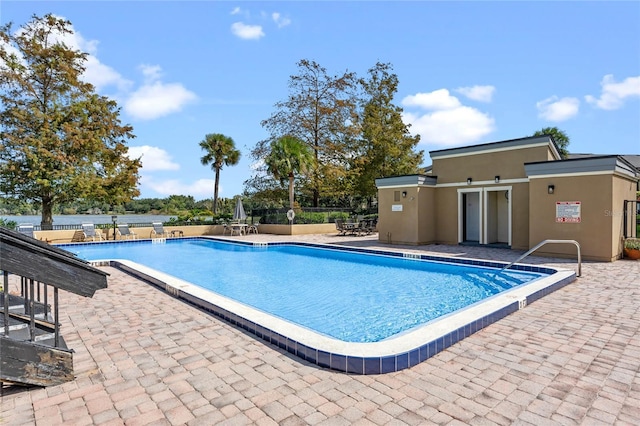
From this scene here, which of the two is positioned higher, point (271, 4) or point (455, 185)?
point (271, 4)

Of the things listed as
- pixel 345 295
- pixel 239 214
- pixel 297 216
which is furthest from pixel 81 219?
pixel 345 295

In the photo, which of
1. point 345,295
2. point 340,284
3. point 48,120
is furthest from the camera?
point 48,120

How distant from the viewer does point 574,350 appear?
3.78 metres

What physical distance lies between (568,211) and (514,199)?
2.17 m

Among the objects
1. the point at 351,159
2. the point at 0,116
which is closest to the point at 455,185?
the point at 351,159

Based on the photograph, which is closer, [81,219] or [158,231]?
[158,231]

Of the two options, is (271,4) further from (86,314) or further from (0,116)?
(0,116)

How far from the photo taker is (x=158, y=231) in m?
19.6

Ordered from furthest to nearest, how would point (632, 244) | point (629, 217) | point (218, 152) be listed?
point (218, 152) < point (629, 217) < point (632, 244)

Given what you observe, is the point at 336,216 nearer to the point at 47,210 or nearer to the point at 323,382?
the point at 47,210

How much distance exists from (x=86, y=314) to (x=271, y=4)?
340 inches

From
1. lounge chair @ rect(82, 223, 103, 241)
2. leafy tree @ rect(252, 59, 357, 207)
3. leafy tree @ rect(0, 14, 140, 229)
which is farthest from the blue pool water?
leafy tree @ rect(252, 59, 357, 207)

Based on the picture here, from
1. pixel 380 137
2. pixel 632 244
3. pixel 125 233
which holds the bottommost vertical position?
pixel 125 233

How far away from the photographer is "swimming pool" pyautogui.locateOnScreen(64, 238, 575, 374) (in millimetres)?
3709
